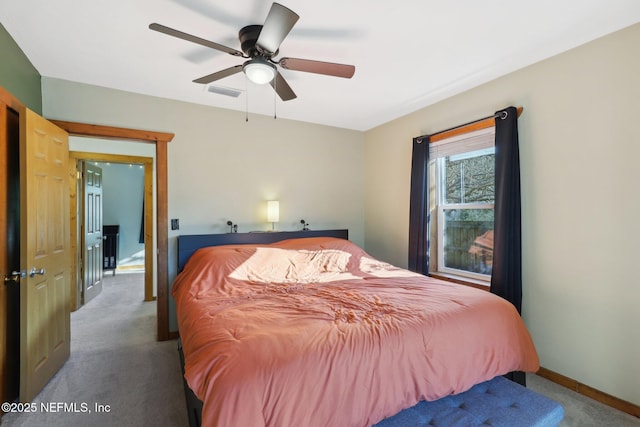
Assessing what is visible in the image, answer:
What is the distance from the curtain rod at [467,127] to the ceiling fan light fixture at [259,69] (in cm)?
201

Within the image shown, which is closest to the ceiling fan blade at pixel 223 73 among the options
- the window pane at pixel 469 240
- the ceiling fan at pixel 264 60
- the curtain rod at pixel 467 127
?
the ceiling fan at pixel 264 60

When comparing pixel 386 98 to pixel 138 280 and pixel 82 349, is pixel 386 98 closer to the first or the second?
pixel 82 349

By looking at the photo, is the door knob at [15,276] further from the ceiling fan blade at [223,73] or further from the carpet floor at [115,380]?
the ceiling fan blade at [223,73]

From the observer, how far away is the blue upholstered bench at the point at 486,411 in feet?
4.65

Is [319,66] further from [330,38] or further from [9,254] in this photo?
[9,254]

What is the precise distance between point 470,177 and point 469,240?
67 cm

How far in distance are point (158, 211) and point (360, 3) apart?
2697 millimetres

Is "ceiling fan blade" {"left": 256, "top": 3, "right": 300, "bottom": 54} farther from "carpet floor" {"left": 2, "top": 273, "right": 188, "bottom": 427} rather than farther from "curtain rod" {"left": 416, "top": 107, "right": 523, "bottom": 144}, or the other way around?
"carpet floor" {"left": 2, "top": 273, "right": 188, "bottom": 427}

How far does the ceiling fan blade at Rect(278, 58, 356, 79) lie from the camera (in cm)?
200

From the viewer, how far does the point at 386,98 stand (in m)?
3.32

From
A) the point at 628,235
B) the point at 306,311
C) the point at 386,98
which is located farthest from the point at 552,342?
the point at 386,98

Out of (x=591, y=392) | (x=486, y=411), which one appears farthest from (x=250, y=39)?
(x=591, y=392)

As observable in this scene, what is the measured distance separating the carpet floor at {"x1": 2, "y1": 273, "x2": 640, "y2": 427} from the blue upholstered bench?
671 mm

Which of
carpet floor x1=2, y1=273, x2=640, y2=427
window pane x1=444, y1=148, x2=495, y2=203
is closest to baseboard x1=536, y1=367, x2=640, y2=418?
carpet floor x1=2, y1=273, x2=640, y2=427
